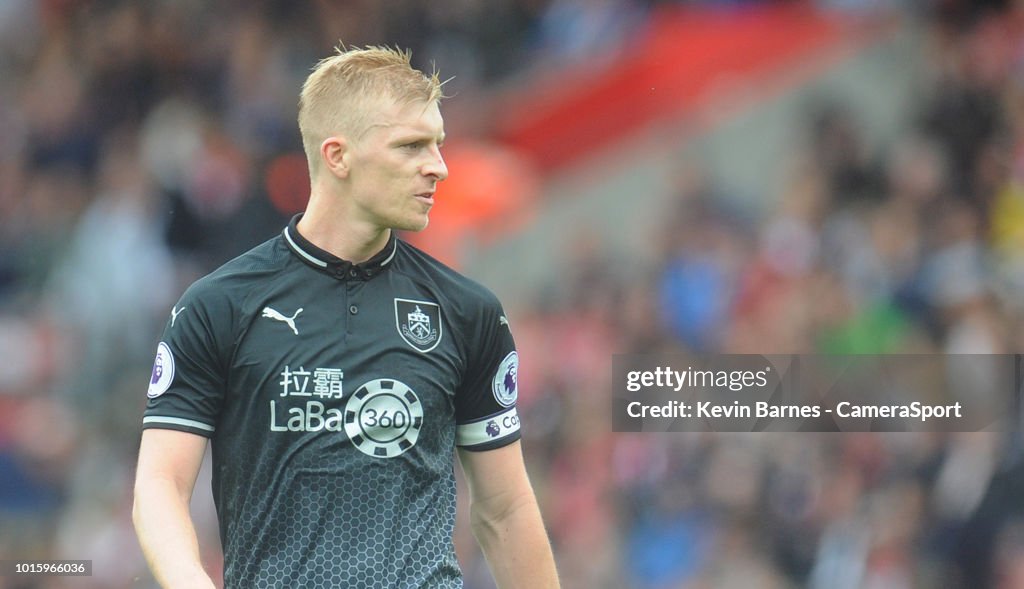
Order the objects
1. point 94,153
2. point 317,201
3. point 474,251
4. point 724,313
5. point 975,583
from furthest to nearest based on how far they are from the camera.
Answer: point 94,153 → point 474,251 → point 724,313 → point 975,583 → point 317,201

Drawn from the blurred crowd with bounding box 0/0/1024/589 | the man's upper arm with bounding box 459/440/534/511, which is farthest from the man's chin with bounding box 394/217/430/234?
the blurred crowd with bounding box 0/0/1024/589

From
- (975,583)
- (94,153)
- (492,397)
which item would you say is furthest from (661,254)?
(492,397)

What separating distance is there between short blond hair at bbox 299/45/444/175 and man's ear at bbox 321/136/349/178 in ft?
0.07

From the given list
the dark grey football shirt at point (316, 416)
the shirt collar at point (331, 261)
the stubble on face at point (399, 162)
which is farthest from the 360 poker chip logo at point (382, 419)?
the stubble on face at point (399, 162)

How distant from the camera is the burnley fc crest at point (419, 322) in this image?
14.2 ft

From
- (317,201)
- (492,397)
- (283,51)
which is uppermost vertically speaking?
(283,51)

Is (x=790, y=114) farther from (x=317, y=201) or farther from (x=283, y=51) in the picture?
(x=317, y=201)

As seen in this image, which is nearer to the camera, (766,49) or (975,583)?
(975,583)

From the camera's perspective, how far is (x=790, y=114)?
39.9ft

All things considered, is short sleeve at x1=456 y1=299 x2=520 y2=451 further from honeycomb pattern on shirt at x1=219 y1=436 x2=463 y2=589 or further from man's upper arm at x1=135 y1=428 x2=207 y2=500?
man's upper arm at x1=135 y1=428 x2=207 y2=500

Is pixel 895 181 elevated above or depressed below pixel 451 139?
below

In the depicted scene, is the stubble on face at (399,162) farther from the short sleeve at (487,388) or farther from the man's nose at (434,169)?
the short sleeve at (487,388)

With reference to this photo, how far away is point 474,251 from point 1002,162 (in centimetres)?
356

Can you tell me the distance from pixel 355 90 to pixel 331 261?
1.44 ft
